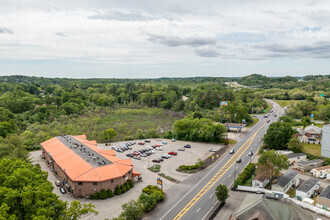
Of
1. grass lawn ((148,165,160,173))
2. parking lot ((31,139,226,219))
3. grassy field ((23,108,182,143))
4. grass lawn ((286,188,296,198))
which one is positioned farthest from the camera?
grassy field ((23,108,182,143))

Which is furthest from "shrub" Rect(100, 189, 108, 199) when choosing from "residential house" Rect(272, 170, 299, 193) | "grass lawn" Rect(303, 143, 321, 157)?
"grass lawn" Rect(303, 143, 321, 157)

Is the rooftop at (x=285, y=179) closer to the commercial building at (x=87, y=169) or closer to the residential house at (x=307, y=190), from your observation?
the residential house at (x=307, y=190)

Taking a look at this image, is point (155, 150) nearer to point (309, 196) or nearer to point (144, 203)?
point (144, 203)

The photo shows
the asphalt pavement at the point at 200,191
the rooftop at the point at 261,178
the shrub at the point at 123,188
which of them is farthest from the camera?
the rooftop at the point at 261,178

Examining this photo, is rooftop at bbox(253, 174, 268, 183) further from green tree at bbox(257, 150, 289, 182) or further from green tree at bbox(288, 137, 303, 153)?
green tree at bbox(288, 137, 303, 153)

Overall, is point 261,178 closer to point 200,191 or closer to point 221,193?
point 221,193

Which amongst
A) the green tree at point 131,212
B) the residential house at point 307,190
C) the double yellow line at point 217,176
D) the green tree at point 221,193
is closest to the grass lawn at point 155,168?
the double yellow line at point 217,176

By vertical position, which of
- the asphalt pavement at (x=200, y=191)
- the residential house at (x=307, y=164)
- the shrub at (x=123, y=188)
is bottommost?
the asphalt pavement at (x=200, y=191)
